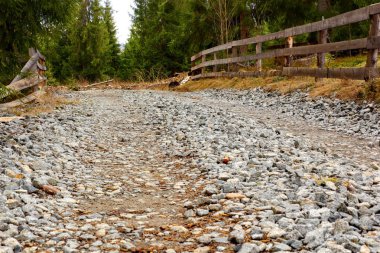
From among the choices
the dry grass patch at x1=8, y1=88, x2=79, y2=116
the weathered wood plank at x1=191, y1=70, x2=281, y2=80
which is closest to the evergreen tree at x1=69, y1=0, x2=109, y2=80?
the weathered wood plank at x1=191, y1=70, x2=281, y2=80

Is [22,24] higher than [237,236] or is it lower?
higher

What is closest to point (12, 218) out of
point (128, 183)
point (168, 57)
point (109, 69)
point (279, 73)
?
point (128, 183)

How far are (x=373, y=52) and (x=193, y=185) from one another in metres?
5.75

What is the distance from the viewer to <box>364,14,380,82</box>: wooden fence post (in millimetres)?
8062

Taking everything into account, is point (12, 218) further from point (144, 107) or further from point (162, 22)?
point (162, 22)

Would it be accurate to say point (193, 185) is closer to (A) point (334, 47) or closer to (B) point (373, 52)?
(B) point (373, 52)

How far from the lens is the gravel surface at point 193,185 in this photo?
2875 mm

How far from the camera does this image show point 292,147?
5.54 metres

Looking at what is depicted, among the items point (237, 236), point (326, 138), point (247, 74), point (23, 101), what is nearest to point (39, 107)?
point (23, 101)

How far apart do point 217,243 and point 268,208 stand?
0.69 meters

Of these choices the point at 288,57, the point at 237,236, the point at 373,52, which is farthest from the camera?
the point at 288,57

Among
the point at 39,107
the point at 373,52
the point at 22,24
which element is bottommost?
the point at 39,107

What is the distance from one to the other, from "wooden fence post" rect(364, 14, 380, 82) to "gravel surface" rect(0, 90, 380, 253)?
848mm

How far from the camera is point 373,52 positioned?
8.16 metres
